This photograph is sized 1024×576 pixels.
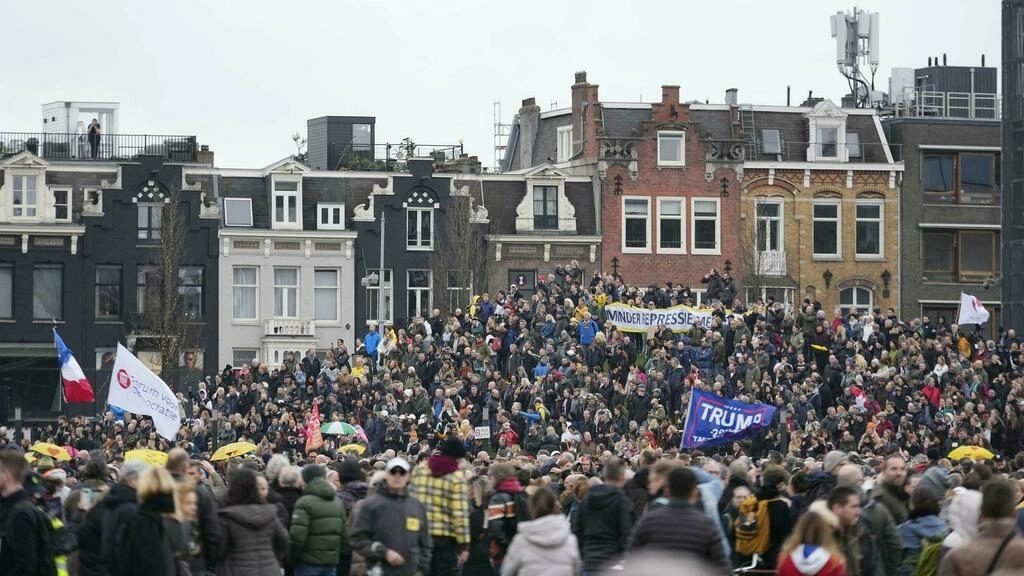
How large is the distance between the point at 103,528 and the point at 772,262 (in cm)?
4965

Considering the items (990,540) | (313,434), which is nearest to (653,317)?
(313,434)

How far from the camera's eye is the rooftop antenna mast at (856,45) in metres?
70.8

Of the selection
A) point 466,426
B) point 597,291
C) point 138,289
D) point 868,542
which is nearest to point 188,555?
point 868,542

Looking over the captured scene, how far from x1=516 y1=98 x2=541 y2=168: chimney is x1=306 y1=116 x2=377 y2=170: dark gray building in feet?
15.6

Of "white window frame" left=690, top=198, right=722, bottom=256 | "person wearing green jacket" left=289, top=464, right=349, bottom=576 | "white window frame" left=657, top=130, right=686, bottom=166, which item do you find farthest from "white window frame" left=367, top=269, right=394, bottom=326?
"person wearing green jacket" left=289, top=464, right=349, bottom=576

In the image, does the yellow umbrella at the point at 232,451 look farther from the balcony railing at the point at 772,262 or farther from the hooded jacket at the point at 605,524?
the balcony railing at the point at 772,262

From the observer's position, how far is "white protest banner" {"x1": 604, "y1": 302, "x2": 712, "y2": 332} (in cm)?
4566

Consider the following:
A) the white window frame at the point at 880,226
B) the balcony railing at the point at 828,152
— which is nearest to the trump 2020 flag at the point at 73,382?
the balcony railing at the point at 828,152

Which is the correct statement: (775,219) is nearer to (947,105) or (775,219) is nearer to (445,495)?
(947,105)

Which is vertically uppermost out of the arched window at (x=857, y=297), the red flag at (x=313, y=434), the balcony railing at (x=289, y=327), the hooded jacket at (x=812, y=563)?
the arched window at (x=857, y=297)

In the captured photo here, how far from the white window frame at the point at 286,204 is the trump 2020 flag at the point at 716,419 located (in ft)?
98.9

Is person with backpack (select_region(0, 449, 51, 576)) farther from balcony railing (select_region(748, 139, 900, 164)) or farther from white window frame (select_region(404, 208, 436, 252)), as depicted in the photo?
balcony railing (select_region(748, 139, 900, 164))

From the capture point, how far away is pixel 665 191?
6506 cm

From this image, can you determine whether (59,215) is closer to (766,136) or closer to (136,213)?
(136,213)
